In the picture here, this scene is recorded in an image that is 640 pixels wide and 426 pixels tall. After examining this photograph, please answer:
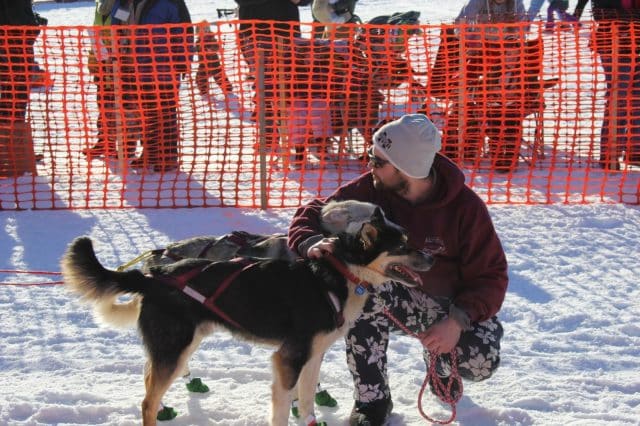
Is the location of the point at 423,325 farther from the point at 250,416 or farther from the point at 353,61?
the point at 353,61

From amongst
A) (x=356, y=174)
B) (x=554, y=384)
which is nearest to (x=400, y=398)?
(x=554, y=384)

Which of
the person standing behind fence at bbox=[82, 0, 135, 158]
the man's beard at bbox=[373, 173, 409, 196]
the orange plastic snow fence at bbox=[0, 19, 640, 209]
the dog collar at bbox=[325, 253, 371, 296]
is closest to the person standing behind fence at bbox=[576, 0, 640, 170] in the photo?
the orange plastic snow fence at bbox=[0, 19, 640, 209]

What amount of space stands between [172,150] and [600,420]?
5.06 metres

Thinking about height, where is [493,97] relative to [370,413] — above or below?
above

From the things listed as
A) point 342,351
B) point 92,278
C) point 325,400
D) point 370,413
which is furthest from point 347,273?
point 342,351

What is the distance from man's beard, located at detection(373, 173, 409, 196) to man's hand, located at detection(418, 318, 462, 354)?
1.86ft

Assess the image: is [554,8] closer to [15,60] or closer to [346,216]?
[15,60]

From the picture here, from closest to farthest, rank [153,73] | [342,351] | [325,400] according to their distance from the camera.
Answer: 1. [325,400]
2. [342,351]
3. [153,73]

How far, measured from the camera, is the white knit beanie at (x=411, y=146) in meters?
3.33

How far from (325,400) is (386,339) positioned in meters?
0.44

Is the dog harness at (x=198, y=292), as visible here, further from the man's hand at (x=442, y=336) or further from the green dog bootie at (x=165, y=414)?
the man's hand at (x=442, y=336)

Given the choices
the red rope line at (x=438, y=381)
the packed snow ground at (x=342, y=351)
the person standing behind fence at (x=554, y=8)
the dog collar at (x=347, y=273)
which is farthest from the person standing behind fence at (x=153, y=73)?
the person standing behind fence at (x=554, y=8)

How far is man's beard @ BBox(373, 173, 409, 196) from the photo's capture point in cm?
347

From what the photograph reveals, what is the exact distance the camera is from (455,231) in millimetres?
3514
